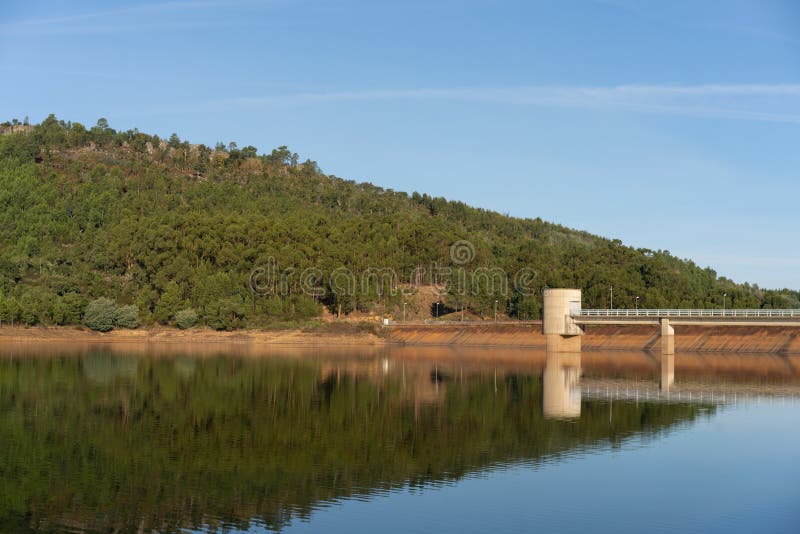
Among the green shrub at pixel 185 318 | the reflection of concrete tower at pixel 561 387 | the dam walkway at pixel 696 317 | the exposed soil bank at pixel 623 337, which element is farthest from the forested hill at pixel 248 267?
the reflection of concrete tower at pixel 561 387

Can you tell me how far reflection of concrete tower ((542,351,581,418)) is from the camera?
58281mm

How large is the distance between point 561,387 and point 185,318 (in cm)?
8137

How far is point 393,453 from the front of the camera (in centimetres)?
4194

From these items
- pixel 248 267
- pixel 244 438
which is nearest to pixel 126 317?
pixel 248 267

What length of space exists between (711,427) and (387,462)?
22.8m

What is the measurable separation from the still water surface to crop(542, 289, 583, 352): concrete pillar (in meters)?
39.2

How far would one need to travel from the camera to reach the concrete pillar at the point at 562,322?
12081cm

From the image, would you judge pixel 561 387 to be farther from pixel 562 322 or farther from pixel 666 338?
pixel 562 322

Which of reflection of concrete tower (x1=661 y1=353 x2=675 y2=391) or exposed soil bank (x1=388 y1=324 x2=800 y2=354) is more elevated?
exposed soil bank (x1=388 y1=324 x2=800 y2=354)

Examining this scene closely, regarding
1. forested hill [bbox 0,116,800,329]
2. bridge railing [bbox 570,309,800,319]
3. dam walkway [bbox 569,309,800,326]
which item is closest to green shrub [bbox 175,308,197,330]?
forested hill [bbox 0,116,800,329]

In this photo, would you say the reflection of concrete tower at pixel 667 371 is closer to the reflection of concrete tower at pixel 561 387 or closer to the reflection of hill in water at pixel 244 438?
the reflection of concrete tower at pixel 561 387

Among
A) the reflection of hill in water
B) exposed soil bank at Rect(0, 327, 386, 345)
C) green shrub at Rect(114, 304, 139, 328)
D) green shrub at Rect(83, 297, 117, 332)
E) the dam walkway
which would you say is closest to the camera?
the reflection of hill in water

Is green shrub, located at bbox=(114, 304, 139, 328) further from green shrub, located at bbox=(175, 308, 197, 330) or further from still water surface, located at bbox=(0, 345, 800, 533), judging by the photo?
still water surface, located at bbox=(0, 345, 800, 533)

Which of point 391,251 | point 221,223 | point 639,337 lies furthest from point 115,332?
point 639,337
